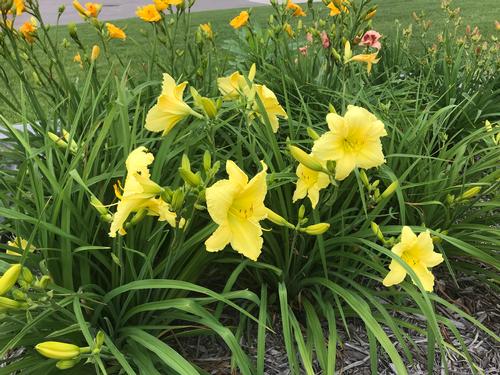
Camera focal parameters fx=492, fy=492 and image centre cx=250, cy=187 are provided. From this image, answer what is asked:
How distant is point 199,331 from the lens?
1417 mm

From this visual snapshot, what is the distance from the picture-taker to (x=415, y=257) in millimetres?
1325

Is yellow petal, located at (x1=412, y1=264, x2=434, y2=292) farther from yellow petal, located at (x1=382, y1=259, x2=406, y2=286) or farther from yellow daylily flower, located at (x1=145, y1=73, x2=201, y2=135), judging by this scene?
yellow daylily flower, located at (x1=145, y1=73, x2=201, y2=135)

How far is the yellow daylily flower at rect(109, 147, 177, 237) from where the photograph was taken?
1075 mm

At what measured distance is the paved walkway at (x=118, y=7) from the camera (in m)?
10.3

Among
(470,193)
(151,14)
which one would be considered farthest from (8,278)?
(151,14)

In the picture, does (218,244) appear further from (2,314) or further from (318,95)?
(318,95)

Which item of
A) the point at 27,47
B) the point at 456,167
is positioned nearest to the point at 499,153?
the point at 456,167

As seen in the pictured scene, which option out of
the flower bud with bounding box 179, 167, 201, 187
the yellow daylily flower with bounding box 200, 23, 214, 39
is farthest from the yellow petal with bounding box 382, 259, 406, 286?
the yellow daylily flower with bounding box 200, 23, 214, 39

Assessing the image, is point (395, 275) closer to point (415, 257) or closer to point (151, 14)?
point (415, 257)

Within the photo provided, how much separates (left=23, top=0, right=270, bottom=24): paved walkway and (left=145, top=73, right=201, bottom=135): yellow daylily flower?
9452 mm

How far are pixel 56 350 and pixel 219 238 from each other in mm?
392

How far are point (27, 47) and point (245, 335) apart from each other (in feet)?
5.17

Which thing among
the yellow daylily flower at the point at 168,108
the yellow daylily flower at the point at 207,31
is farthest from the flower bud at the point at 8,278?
the yellow daylily flower at the point at 207,31

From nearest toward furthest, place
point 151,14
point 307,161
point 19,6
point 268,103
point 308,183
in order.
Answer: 1. point 307,161
2. point 308,183
3. point 268,103
4. point 19,6
5. point 151,14
